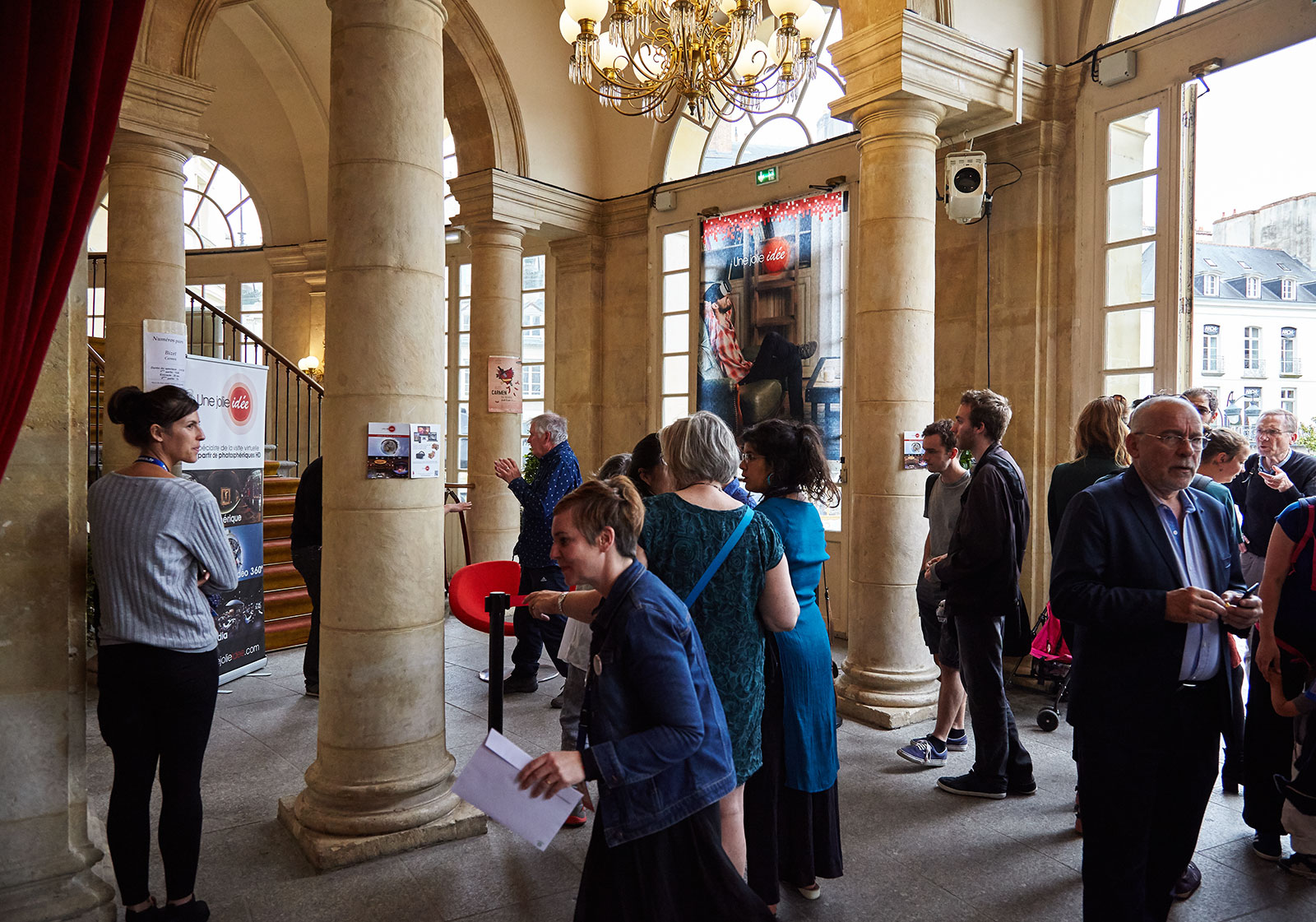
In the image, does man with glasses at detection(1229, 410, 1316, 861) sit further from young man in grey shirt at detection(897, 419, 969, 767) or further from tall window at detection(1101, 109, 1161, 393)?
young man in grey shirt at detection(897, 419, 969, 767)

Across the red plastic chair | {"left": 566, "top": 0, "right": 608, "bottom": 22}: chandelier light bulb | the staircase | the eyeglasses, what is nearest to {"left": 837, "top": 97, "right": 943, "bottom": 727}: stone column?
{"left": 566, "top": 0, "right": 608, "bottom": 22}: chandelier light bulb

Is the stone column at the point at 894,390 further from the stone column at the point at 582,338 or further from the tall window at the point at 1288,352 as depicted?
the stone column at the point at 582,338

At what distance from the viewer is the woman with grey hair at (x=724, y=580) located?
8.21ft

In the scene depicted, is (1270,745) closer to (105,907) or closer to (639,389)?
(105,907)

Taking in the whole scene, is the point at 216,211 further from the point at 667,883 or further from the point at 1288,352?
the point at 667,883

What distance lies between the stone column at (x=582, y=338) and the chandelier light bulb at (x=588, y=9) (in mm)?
4262

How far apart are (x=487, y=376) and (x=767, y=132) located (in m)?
3.31

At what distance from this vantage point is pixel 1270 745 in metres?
3.45

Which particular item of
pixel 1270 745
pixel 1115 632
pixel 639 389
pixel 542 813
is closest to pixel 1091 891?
pixel 1115 632

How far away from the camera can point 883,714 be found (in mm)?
5105

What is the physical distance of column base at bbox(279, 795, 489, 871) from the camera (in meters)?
3.31

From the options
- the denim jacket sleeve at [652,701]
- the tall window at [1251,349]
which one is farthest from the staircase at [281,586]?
the tall window at [1251,349]

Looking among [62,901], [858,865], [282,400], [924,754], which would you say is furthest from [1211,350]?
[282,400]

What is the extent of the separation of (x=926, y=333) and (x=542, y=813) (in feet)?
13.8
